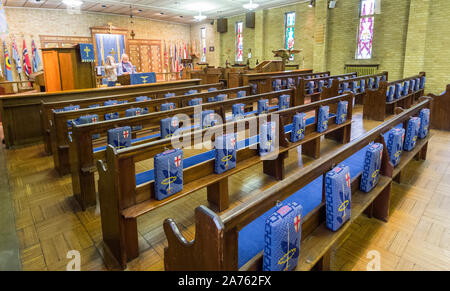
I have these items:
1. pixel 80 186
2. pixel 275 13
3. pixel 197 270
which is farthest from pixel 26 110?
pixel 275 13

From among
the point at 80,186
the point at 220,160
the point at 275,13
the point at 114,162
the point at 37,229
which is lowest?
the point at 37,229

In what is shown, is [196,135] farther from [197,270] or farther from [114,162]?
[197,270]

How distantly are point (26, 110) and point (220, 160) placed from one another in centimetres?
400

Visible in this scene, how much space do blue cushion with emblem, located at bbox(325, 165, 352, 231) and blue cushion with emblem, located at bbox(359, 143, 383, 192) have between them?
1.48 ft

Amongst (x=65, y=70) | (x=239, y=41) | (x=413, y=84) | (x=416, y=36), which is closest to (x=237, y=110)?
(x=65, y=70)

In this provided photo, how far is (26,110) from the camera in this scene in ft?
15.5

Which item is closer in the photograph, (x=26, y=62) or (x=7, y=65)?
(x=7, y=65)

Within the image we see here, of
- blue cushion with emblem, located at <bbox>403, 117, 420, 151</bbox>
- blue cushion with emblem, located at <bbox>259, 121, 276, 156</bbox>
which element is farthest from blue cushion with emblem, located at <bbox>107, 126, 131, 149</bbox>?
blue cushion with emblem, located at <bbox>403, 117, 420, 151</bbox>

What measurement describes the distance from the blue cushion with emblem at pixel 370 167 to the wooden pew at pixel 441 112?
13.3ft

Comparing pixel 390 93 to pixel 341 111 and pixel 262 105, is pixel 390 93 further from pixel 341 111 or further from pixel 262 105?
pixel 262 105

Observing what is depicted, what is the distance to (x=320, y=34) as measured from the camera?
33.1ft

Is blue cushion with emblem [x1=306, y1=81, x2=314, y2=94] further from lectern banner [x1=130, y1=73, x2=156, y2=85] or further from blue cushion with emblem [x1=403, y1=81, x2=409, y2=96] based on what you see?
lectern banner [x1=130, y1=73, x2=156, y2=85]

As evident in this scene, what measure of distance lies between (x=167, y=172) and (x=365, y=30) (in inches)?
386
